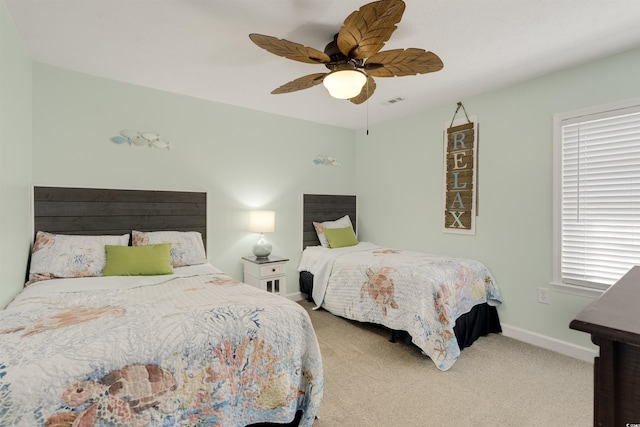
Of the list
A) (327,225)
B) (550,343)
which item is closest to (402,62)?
(327,225)

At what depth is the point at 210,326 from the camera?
4.67 feet

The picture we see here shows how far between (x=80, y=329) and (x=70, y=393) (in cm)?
32

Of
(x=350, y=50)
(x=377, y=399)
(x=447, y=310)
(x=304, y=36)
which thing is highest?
(x=304, y=36)

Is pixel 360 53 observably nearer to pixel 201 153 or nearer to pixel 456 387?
pixel 201 153

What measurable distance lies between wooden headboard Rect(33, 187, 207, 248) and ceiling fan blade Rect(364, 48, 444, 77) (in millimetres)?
2204

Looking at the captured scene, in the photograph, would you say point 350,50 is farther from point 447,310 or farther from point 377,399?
point 377,399

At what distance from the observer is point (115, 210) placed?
2.78 metres

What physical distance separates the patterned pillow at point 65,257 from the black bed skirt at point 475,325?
256cm

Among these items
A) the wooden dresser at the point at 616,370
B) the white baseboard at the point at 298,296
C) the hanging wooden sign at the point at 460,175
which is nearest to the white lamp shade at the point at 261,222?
the white baseboard at the point at 298,296

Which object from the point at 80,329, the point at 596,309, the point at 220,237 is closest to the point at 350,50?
the point at 596,309

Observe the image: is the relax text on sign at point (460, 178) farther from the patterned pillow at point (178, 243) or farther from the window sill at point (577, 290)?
the patterned pillow at point (178, 243)

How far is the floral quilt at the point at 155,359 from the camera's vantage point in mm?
1062

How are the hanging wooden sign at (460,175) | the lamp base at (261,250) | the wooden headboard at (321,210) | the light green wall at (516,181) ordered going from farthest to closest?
the wooden headboard at (321,210), the lamp base at (261,250), the hanging wooden sign at (460,175), the light green wall at (516,181)

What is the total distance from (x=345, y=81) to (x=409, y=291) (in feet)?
5.71
